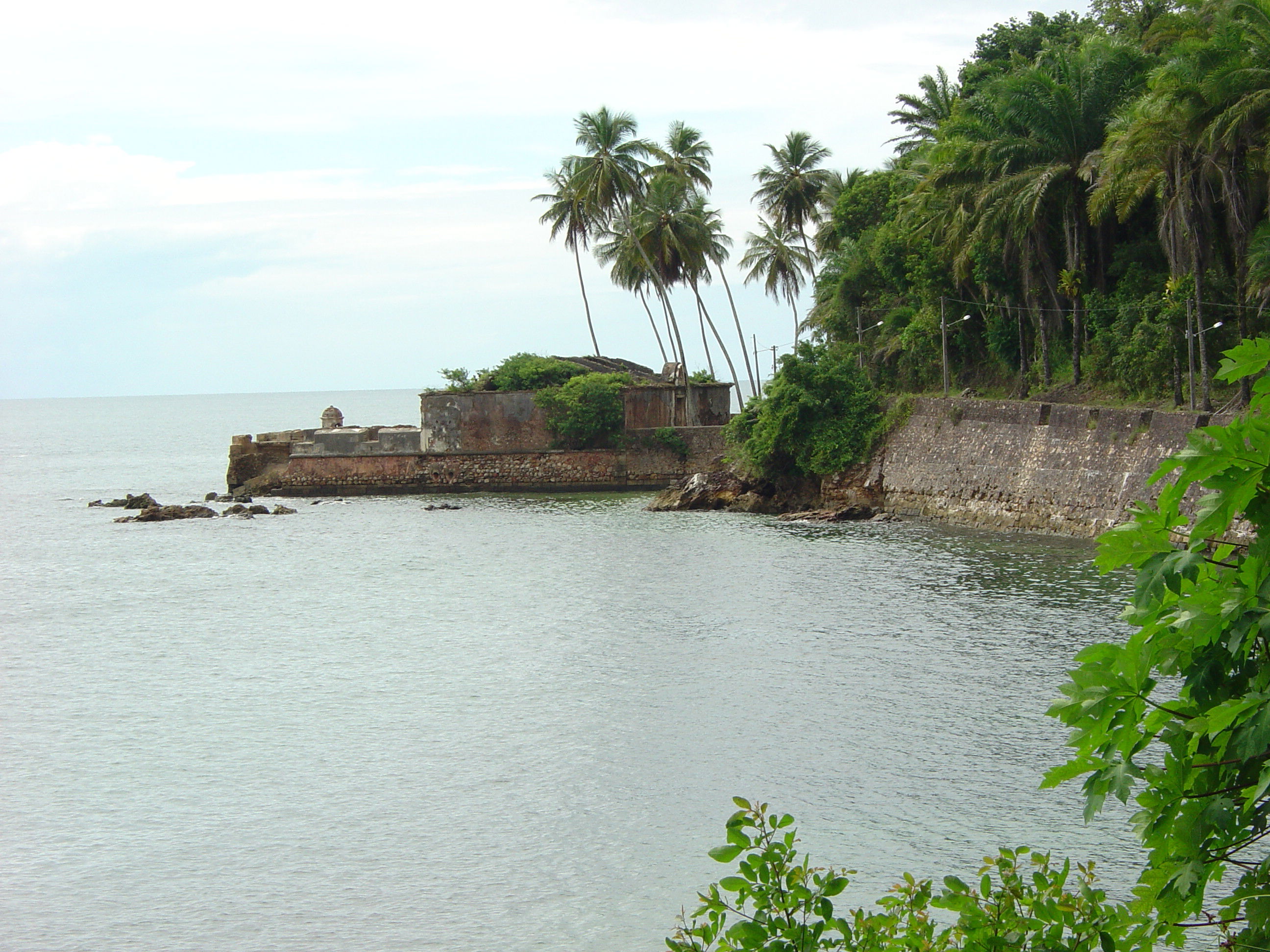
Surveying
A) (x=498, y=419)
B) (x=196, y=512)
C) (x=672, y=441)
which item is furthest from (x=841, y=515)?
(x=196, y=512)

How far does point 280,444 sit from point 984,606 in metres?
34.1

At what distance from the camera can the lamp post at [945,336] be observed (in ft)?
112

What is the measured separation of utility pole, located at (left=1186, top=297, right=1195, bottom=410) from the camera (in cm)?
2456

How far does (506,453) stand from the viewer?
4547cm

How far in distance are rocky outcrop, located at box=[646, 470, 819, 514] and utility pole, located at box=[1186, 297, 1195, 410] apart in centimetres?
1226

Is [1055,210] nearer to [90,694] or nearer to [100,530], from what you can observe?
[90,694]

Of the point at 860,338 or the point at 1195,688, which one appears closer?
the point at 1195,688

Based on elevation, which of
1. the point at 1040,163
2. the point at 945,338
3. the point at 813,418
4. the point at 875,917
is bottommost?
the point at 875,917

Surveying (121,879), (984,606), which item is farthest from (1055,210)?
(121,879)

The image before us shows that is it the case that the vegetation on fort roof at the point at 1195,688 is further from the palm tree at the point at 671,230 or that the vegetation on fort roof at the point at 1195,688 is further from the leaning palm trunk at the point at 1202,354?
the palm tree at the point at 671,230

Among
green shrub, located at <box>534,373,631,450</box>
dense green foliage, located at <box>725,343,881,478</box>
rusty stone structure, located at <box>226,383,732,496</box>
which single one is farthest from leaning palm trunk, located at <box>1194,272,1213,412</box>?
green shrub, located at <box>534,373,631,450</box>

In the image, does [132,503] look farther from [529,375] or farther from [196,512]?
[529,375]

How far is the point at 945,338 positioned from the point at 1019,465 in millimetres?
6018

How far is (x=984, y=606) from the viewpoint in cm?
2147
